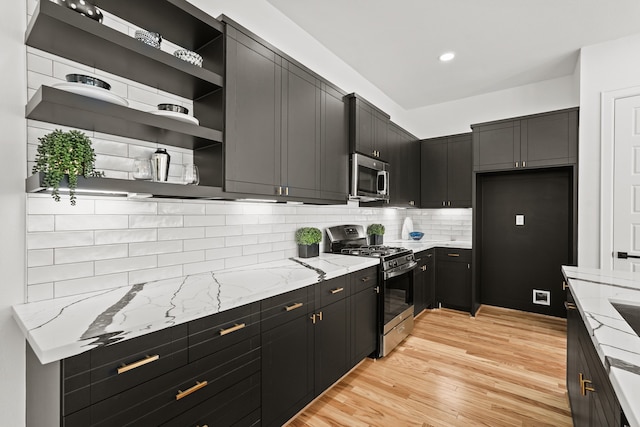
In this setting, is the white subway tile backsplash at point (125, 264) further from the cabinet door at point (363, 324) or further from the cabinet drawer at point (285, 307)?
the cabinet door at point (363, 324)

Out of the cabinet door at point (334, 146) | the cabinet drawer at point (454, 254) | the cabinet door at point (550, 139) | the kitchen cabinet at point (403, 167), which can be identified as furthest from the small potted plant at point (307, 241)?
the cabinet door at point (550, 139)

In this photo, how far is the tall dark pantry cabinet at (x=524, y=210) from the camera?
363cm

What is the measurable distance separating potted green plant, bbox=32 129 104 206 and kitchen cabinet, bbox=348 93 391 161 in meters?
2.23

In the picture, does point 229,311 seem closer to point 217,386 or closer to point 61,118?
point 217,386

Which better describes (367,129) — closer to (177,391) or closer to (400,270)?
(400,270)

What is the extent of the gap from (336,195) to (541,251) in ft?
10.2

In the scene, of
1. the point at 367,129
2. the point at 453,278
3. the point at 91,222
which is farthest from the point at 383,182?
the point at 91,222

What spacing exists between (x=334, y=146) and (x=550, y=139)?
267cm

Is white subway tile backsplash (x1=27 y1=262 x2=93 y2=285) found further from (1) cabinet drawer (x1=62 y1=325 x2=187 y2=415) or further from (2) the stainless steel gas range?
(2) the stainless steel gas range

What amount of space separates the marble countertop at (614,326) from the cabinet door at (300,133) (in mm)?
1806

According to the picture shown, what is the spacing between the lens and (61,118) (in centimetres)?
140

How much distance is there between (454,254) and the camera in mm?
4191

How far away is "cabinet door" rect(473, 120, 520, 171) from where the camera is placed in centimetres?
383

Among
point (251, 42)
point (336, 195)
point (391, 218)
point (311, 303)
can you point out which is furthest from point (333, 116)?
point (391, 218)
